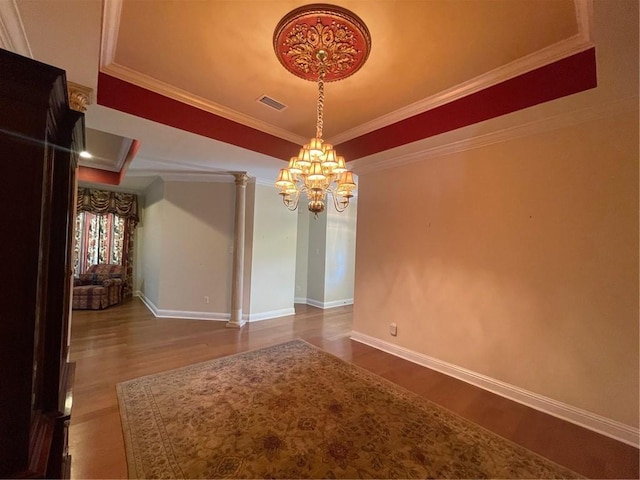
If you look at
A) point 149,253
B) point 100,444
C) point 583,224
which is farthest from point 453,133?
point 149,253

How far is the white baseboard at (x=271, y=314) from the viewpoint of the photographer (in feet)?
16.4

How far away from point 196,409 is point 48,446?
146 centimetres

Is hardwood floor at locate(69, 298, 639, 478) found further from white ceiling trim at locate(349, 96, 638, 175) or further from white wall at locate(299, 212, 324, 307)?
white ceiling trim at locate(349, 96, 638, 175)

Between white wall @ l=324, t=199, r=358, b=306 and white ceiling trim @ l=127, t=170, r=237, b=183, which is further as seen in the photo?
white wall @ l=324, t=199, r=358, b=306

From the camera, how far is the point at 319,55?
2055mm

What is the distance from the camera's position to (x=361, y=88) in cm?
256

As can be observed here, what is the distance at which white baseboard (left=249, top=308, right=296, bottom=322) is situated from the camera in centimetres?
500

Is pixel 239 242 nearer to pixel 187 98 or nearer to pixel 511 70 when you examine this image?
pixel 187 98

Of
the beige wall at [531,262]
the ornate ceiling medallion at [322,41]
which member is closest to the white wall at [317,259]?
the beige wall at [531,262]

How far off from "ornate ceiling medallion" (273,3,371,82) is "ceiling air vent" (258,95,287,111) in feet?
1.87

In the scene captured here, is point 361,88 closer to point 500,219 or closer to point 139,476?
point 500,219

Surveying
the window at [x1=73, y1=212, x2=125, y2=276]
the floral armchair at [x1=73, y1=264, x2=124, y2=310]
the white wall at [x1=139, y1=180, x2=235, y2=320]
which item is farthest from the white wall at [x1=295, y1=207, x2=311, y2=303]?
the window at [x1=73, y1=212, x2=125, y2=276]

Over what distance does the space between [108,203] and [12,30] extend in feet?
20.1

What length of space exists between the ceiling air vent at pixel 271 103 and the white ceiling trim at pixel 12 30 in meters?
1.65
